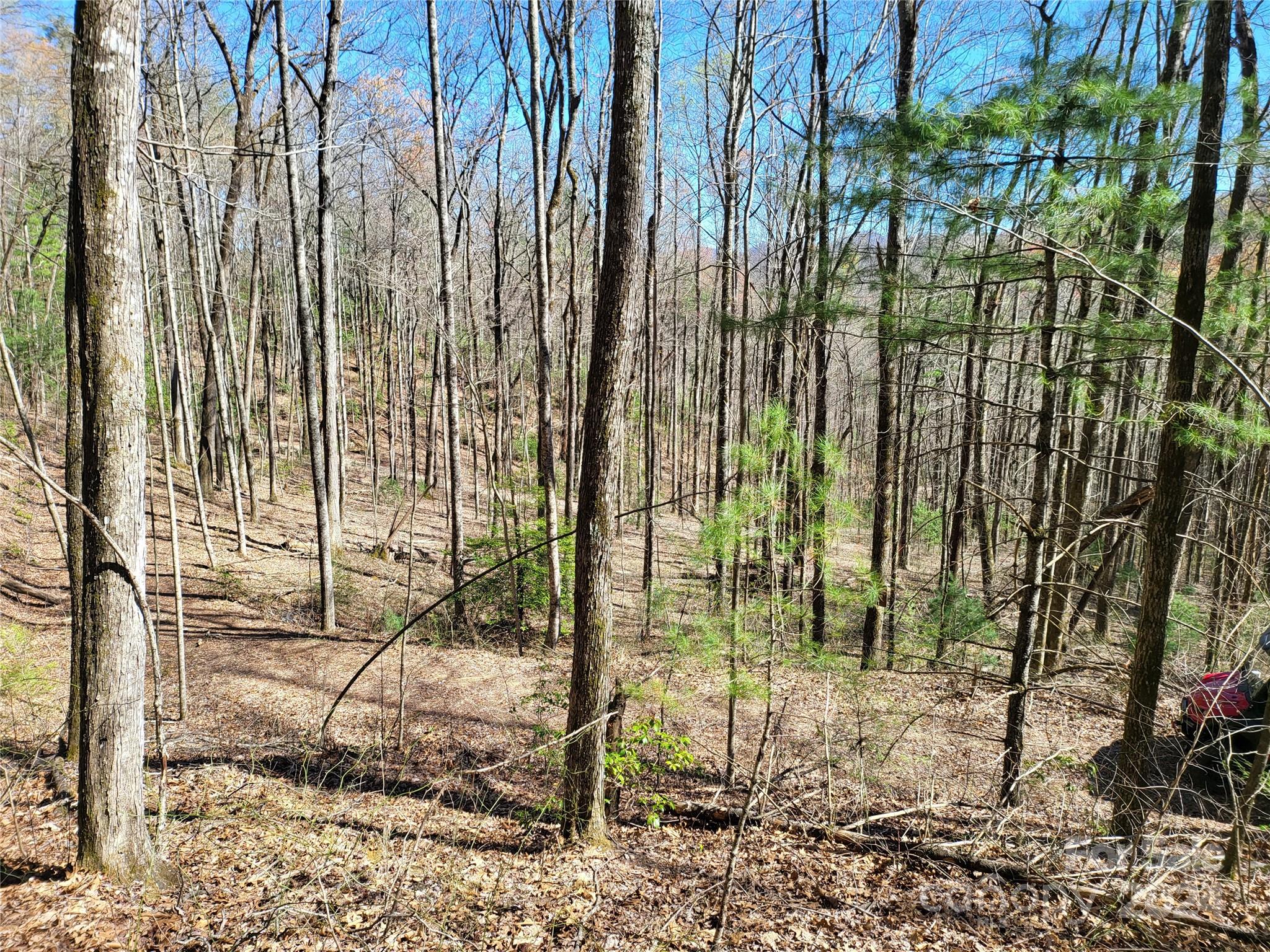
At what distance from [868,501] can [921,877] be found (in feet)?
14.0

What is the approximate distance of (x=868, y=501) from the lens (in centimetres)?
787

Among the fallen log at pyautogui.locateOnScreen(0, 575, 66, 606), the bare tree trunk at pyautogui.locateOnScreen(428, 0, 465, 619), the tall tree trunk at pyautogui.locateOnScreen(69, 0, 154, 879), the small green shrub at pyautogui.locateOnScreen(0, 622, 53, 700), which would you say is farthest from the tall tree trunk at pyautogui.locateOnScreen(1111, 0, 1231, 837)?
the fallen log at pyautogui.locateOnScreen(0, 575, 66, 606)

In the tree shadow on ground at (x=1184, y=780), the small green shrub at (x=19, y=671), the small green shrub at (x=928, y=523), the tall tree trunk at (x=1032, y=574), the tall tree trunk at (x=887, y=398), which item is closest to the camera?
the tall tree trunk at (x=1032, y=574)

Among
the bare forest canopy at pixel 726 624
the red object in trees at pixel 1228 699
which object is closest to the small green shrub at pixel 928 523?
the bare forest canopy at pixel 726 624

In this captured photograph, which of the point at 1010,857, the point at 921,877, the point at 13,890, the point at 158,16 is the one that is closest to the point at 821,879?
the point at 921,877

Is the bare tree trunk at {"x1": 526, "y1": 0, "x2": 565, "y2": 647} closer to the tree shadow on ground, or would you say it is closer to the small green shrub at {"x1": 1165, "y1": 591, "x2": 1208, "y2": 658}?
the tree shadow on ground

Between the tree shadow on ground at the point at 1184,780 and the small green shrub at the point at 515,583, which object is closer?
the tree shadow on ground at the point at 1184,780

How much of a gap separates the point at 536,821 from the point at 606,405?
127 inches

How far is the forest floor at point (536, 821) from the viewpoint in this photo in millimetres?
3754

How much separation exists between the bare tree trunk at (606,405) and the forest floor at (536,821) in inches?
34.2

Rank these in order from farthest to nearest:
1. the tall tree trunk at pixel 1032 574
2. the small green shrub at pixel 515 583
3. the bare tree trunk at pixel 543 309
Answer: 1. the small green shrub at pixel 515 583
2. the bare tree trunk at pixel 543 309
3. the tall tree trunk at pixel 1032 574

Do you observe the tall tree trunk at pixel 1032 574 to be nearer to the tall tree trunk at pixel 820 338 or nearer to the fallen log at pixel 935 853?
the fallen log at pixel 935 853

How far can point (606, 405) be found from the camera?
176 inches

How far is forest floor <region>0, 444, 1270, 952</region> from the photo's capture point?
3.75m
